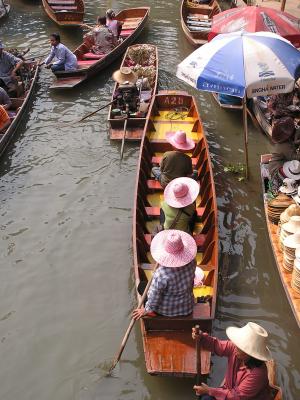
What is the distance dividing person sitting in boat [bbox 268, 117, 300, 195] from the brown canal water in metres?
0.96

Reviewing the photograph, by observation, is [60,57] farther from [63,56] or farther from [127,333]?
[127,333]

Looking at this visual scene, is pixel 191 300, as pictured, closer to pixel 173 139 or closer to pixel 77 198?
pixel 173 139

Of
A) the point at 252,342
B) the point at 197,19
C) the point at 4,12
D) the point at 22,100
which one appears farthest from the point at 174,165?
the point at 4,12

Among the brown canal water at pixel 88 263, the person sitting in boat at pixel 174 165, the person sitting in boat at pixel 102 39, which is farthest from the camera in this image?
the person sitting in boat at pixel 102 39

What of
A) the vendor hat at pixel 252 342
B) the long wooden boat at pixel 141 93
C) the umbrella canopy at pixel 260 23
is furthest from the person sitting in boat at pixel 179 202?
the umbrella canopy at pixel 260 23

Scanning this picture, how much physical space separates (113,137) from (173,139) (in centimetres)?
286

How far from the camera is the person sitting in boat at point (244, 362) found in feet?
12.4

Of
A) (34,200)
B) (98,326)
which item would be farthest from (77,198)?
(98,326)

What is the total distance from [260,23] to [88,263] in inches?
246

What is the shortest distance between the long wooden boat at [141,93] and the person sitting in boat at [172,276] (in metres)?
5.68

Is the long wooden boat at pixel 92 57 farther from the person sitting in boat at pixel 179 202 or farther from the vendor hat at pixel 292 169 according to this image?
the person sitting in boat at pixel 179 202

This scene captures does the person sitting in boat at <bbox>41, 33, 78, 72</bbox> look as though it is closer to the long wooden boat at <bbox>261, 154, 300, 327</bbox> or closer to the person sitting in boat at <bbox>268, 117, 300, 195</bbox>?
the person sitting in boat at <bbox>268, 117, 300, 195</bbox>

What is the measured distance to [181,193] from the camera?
18.9 feet

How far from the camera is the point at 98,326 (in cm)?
630
